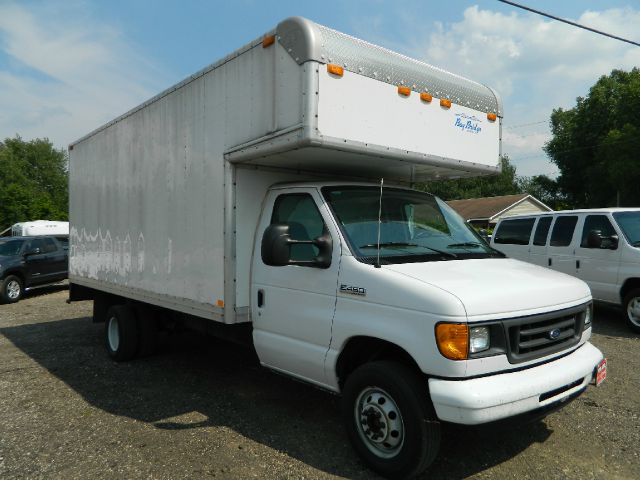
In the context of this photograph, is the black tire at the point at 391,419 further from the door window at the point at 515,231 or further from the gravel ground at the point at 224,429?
the door window at the point at 515,231

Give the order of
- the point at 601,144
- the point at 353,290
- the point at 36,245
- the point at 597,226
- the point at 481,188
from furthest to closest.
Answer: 1. the point at 481,188
2. the point at 601,144
3. the point at 36,245
4. the point at 597,226
5. the point at 353,290

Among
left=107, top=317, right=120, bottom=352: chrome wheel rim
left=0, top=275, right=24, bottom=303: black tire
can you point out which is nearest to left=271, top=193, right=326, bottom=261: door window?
left=107, top=317, right=120, bottom=352: chrome wheel rim

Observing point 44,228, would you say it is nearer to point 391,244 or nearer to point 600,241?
point 600,241

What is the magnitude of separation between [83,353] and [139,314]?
1.43 metres

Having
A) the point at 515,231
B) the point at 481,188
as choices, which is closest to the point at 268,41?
the point at 515,231

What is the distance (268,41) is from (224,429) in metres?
3.36

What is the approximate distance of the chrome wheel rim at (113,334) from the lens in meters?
6.62

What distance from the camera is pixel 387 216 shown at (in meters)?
4.18

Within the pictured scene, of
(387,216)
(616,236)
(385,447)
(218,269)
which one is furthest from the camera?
(616,236)

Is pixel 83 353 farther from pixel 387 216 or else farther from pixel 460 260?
pixel 460 260

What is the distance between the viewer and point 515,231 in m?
10.1

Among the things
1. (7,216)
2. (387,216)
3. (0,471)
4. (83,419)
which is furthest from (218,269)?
(7,216)

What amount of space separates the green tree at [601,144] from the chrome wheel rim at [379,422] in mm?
36866

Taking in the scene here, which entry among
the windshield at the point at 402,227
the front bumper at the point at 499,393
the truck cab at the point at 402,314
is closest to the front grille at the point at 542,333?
the truck cab at the point at 402,314
